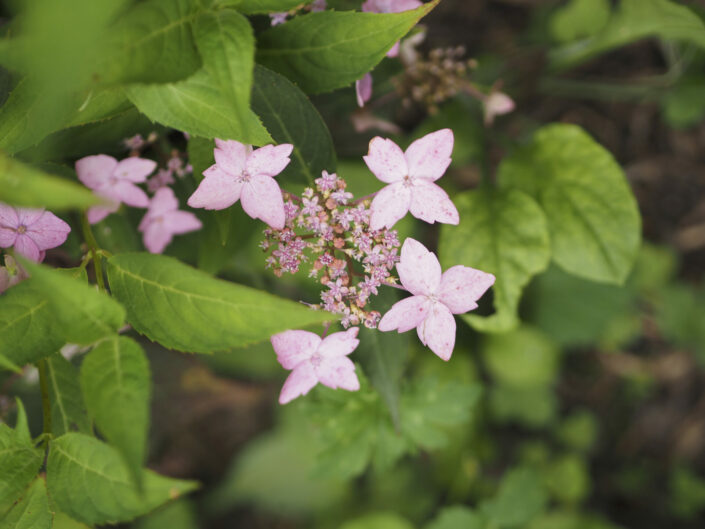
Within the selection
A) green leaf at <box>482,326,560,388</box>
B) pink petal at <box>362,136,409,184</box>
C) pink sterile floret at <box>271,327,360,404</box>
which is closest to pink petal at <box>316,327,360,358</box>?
pink sterile floret at <box>271,327,360,404</box>

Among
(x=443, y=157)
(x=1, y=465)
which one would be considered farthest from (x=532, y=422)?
(x=1, y=465)

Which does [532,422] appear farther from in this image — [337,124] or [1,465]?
[1,465]

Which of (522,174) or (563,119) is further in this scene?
(563,119)

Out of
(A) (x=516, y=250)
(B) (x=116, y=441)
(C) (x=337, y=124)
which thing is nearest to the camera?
(B) (x=116, y=441)

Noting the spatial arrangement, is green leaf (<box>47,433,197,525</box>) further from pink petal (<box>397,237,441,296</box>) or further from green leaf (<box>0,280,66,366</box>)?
pink petal (<box>397,237,441,296</box>)

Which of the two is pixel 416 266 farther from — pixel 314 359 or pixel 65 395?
pixel 65 395

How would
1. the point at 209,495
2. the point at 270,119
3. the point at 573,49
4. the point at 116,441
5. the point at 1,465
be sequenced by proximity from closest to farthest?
the point at 116,441 < the point at 1,465 < the point at 270,119 < the point at 573,49 < the point at 209,495

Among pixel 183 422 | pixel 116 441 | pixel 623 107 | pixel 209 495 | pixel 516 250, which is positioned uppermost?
pixel 116 441

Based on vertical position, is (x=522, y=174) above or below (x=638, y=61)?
above
